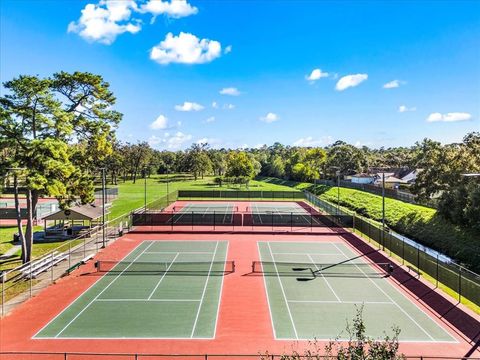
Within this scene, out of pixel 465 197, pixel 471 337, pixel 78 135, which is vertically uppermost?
pixel 78 135

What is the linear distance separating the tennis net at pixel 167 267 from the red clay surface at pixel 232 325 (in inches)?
36.3

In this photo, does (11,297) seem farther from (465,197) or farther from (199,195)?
(199,195)

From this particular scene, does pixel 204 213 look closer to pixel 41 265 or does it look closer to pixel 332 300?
pixel 41 265

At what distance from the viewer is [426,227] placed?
42.8 metres

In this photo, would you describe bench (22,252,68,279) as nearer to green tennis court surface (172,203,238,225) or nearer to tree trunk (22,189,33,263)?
tree trunk (22,189,33,263)

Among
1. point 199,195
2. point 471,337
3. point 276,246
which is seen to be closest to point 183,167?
point 199,195

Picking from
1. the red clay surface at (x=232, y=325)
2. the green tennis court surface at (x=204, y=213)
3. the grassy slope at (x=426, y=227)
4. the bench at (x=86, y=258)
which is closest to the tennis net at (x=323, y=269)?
the red clay surface at (x=232, y=325)

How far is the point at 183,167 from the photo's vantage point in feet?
459

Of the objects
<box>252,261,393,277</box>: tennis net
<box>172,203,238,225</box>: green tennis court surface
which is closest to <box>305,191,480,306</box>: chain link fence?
<box>252,261,393,277</box>: tennis net

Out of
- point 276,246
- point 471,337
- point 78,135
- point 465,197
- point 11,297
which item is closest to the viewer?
point 471,337

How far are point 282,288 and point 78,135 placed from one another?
64.7ft

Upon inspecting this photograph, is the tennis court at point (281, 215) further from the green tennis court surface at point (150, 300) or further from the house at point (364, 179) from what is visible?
the house at point (364, 179)

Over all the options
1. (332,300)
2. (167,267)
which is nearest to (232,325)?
(332,300)

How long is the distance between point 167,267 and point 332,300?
11951 mm
